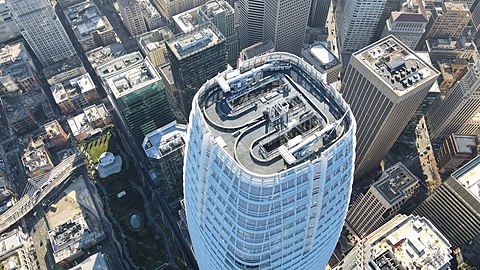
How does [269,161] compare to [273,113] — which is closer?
[269,161]

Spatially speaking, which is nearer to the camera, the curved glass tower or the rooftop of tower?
the curved glass tower

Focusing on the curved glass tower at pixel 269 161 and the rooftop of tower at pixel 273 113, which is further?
the rooftop of tower at pixel 273 113

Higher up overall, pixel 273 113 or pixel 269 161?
pixel 273 113
